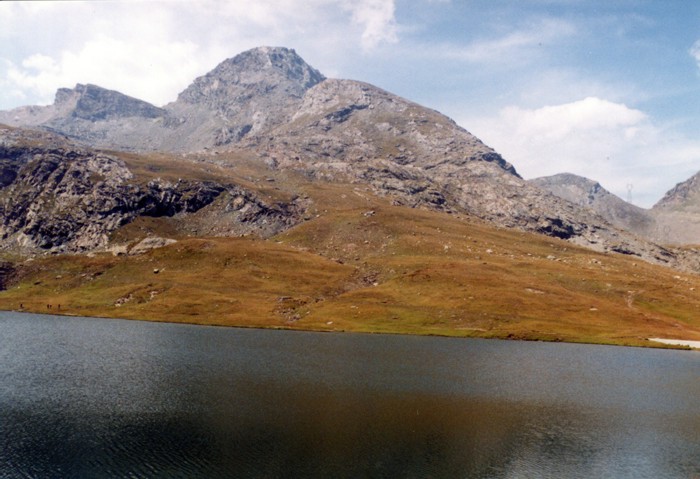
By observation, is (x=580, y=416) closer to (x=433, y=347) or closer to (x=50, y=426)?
(x=433, y=347)

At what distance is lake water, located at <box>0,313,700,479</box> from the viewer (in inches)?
1800

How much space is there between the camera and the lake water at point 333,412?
45719 mm

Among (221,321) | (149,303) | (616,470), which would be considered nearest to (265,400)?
(616,470)

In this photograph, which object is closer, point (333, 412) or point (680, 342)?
point (333, 412)

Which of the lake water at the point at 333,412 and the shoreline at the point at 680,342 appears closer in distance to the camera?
the lake water at the point at 333,412

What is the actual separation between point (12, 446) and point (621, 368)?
102657mm

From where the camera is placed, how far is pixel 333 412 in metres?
60.9

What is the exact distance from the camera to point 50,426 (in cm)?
5266

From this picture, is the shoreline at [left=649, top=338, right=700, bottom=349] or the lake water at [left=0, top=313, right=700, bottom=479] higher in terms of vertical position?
the shoreline at [left=649, top=338, right=700, bottom=349]

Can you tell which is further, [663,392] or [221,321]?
[221,321]

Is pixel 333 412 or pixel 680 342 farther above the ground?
pixel 680 342

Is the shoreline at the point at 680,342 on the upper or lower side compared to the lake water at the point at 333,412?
upper

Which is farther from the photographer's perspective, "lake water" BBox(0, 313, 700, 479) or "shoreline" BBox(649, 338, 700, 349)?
"shoreline" BBox(649, 338, 700, 349)

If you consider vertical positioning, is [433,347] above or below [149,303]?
above
